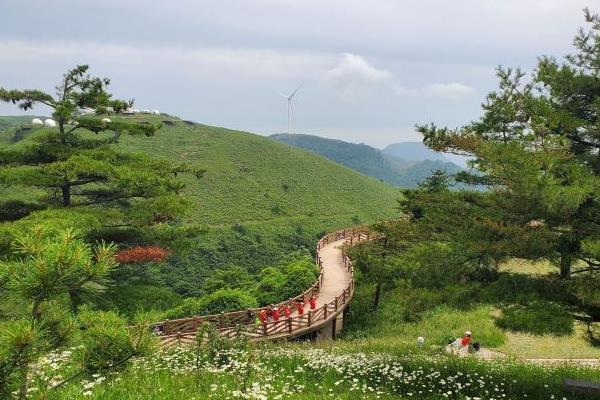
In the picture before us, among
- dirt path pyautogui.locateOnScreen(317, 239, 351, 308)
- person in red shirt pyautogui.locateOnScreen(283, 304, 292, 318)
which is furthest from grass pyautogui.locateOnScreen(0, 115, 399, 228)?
person in red shirt pyautogui.locateOnScreen(283, 304, 292, 318)

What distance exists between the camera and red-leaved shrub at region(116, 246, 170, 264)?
22.3 meters

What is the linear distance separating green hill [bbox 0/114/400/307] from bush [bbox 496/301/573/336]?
31.4 metres

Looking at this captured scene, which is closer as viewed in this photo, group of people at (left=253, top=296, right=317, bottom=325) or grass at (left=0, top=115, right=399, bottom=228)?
group of people at (left=253, top=296, right=317, bottom=325)

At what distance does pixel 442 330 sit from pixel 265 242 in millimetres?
47377

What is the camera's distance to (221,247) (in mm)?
68188

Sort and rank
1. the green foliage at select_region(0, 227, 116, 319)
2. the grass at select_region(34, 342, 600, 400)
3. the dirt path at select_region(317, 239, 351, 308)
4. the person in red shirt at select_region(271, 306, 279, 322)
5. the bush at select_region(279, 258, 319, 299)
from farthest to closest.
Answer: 1. the bush at select_region(279, 258, 319, 299)
2. the dirt path at select_region(317, 239, 351, 308)
3. the person in red shirt at select_region(271, 306, 279, 322)
4. the grass at select_region(34, 342, 600, 400)
5. the green foliage at select_region(0, 227, 116, 319)

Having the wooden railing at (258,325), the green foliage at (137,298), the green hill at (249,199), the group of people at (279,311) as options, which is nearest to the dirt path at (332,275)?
the wooden railing at (258,325)

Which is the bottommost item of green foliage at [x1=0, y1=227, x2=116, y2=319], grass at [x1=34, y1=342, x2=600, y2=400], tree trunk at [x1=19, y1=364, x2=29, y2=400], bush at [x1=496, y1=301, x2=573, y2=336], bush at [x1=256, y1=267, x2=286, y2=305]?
bush at [x1=256, y1=267, x2=286, y2=305]

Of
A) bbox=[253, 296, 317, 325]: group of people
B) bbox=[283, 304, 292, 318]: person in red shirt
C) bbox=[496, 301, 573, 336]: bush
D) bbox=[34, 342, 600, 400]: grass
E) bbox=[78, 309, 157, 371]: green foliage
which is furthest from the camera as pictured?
bbox=[283, 304, 292, 318]: person in red shirt

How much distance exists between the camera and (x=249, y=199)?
87.9 meters

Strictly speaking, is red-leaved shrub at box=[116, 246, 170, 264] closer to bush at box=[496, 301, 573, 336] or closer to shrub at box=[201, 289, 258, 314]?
shrub at box=[201, 289, 258, 314]

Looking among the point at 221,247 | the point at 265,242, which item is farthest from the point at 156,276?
the point at 265,242

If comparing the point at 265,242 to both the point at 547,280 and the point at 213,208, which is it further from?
the point at 547,280

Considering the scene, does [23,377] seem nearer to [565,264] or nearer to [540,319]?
[540,319]
